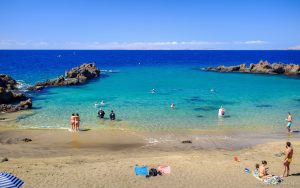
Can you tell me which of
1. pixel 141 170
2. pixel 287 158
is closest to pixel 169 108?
pixel 141 170

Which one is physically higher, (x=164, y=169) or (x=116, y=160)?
(x=164, y=169)

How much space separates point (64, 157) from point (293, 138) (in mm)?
17150

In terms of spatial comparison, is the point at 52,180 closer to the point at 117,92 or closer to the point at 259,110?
the point at 259,110

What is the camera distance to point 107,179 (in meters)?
16.7

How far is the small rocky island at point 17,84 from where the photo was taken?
37219 mm

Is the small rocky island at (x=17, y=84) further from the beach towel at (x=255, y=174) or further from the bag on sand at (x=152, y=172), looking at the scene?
the beach towel at (x=255, y=174)

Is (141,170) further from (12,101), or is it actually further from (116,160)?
(12,101)

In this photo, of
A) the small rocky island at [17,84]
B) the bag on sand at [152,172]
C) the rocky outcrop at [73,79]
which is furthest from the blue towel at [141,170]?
the rocky outcrop at [73,79]

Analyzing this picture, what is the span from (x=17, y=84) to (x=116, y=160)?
1753 inches

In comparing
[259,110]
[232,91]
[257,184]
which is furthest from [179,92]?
[257,184]

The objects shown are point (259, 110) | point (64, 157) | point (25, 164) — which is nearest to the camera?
point (25, 164)

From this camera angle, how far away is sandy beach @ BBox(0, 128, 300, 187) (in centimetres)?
1644

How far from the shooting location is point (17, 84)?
59156mm

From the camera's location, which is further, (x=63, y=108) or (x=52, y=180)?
(x=63, y=108)
